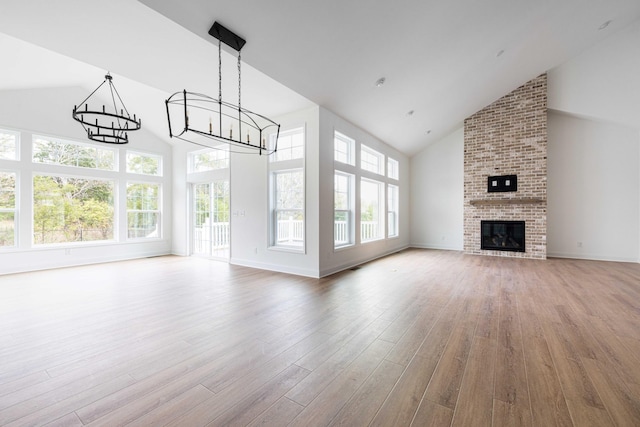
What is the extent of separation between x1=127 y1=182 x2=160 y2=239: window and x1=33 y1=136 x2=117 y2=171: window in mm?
721

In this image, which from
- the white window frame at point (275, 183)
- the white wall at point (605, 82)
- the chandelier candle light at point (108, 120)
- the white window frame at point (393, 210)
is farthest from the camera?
the white window frame at point (393, 210)

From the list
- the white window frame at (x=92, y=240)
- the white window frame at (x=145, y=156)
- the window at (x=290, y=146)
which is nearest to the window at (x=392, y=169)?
the window at (x=290, y=146)

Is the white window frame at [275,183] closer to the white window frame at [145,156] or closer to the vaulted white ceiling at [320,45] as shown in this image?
the vaulted white ceiling at [320,45]

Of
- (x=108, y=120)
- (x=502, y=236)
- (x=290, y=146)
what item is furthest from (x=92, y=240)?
(x=502, y=236)

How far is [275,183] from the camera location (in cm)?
552

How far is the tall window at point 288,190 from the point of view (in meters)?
5.15

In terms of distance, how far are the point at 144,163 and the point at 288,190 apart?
4489 mm

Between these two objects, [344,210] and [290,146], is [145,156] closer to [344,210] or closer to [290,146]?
[290,146]

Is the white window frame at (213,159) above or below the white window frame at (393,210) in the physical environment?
above

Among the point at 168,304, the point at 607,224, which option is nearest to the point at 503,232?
the point at 607,224

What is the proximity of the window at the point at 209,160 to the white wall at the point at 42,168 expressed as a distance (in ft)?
4.71

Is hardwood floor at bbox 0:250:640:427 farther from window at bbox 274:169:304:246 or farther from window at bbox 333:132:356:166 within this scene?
window at bbox 333:132:356:166

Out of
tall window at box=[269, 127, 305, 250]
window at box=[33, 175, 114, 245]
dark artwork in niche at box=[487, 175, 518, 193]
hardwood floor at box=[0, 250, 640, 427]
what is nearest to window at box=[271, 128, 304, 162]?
tall window at box=[269, 127, 305, 250]

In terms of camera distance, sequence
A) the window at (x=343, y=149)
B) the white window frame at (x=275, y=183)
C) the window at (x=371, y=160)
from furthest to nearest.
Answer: the window at (x=371, y=160) → the window at (x=343, y=149) → the white window frame at (x=275, y=183)
